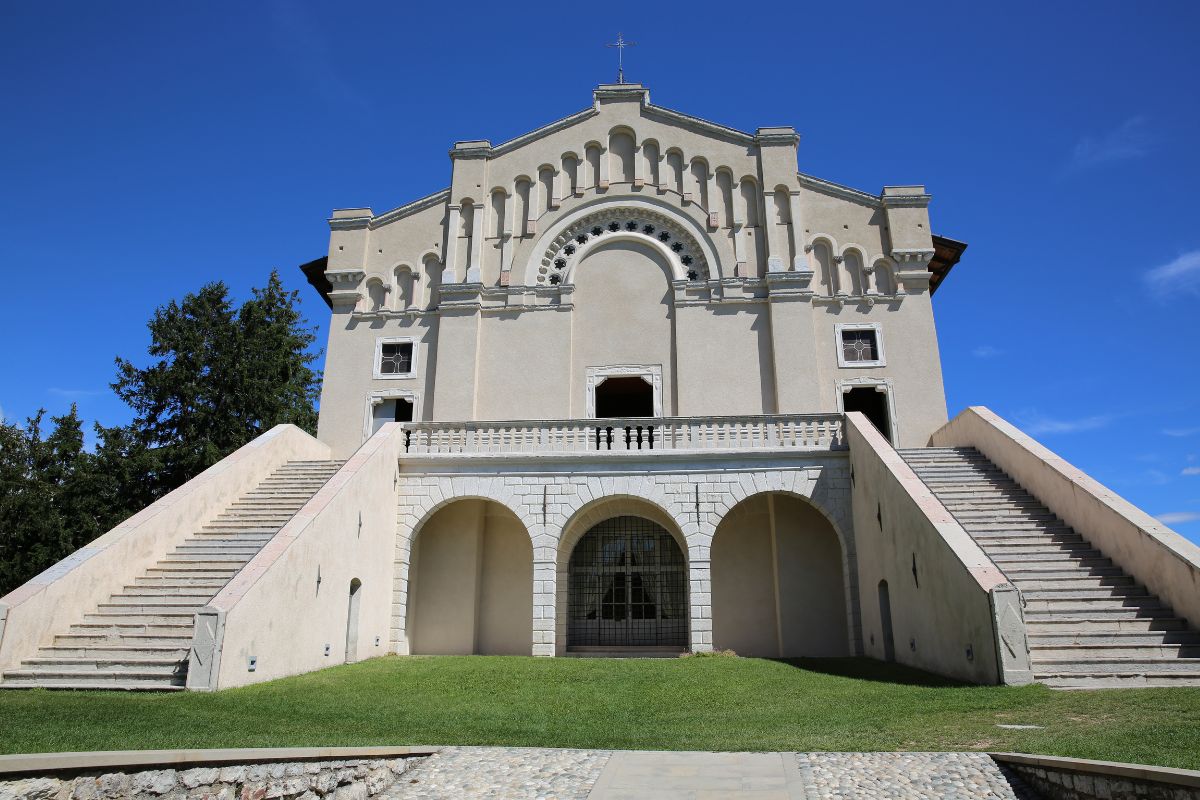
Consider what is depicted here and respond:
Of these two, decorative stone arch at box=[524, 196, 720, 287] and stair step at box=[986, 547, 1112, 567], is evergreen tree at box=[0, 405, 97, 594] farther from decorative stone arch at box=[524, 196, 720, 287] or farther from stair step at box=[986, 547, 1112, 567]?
stair step at box=[986, 547, 1112, 567]

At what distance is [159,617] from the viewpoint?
13250 mm

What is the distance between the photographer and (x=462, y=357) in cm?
2227

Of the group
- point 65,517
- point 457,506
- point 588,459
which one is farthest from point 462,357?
point 65,517

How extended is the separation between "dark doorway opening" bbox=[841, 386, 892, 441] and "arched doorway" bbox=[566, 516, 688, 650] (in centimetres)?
625

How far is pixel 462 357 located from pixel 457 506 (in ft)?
14.2

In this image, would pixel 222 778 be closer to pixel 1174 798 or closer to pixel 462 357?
pixel 1174 798

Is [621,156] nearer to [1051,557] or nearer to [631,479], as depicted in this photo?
[631,479]

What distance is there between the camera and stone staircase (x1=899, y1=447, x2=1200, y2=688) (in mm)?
10500

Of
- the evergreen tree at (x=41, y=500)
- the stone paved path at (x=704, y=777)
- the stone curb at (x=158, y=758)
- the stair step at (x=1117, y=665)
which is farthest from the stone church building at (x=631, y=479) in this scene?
the evergreen tree at (x=41, y=500)

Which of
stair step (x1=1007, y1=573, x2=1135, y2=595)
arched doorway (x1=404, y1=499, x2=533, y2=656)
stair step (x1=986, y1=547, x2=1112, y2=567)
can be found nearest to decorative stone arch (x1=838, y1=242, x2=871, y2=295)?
stair step (x1=986, y1=547, x2=1112, y2=567)

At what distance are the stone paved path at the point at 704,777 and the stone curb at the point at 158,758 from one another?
667 millimetres

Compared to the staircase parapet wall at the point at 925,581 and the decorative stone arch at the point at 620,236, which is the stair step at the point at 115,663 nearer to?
the staircase parapet wall at the point at 925,581

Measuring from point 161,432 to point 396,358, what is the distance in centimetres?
1202

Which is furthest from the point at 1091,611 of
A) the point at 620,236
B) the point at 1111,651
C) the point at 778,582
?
the point at 620,236
